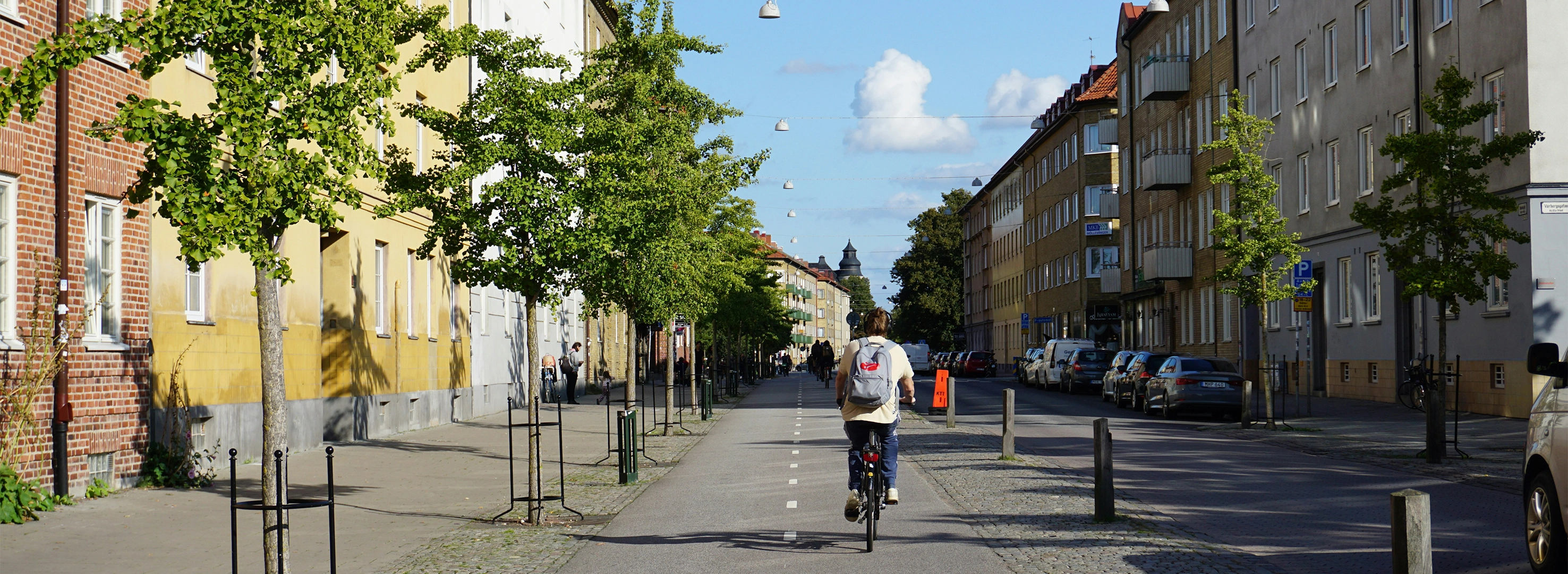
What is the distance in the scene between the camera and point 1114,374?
119 ft

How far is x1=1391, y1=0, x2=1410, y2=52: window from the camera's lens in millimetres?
31578

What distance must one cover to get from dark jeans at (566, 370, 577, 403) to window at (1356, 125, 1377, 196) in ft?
67.6

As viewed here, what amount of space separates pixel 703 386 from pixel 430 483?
14.7 meters

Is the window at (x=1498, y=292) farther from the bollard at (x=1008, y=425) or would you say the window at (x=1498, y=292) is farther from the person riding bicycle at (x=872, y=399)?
the person riding bicycle at (x=872, y=399)

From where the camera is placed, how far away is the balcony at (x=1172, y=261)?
50.7 metres

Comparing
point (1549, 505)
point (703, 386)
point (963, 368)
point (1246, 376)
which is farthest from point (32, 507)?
point (963, 368)

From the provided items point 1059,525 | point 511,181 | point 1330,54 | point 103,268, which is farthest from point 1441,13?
point 103,268

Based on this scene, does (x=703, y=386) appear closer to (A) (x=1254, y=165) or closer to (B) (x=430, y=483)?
(A) (x=1254, y=165)

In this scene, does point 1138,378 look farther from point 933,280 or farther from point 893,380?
point 933,280

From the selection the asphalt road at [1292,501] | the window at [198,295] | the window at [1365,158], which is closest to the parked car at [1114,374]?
the window at [1365,158]

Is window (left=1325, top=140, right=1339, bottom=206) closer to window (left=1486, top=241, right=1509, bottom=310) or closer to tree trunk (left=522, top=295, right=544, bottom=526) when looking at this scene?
window (left=1486, top=241, right=1509, bottom=310)

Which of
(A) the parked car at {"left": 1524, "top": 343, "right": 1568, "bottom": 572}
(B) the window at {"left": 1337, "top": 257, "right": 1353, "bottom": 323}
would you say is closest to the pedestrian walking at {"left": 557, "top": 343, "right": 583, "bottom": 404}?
(B) the window at {"left": 1337, "top": 257, "right": 1353, "bottom": 323}

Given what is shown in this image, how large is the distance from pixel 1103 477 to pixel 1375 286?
82.1 feet

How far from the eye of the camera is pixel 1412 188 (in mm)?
31594
